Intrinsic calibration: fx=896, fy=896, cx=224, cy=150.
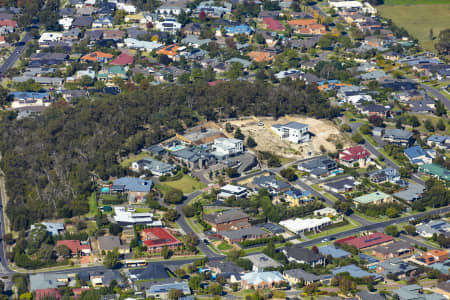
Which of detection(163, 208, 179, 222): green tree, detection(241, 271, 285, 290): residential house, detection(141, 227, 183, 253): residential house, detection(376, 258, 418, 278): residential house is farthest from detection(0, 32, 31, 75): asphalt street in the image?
detection(376, 258, 418, 278): residential house

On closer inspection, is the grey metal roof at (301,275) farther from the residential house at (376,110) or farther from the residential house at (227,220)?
the residential house at (376,110)

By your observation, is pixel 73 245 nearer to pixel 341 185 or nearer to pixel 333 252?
pixel 333 252

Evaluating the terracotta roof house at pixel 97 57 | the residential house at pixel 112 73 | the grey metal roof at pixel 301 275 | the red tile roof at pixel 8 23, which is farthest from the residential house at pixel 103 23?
the grey metal roof at pixel 301 275

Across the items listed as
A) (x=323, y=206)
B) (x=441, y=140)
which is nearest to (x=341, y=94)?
(x=441, y=140)

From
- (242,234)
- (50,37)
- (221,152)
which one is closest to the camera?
(242,234)

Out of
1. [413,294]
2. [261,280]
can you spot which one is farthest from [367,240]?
[261,280]

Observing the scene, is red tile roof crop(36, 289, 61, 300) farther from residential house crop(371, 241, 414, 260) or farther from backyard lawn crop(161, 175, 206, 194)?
residential house crop(371, 241, 414, 260)
